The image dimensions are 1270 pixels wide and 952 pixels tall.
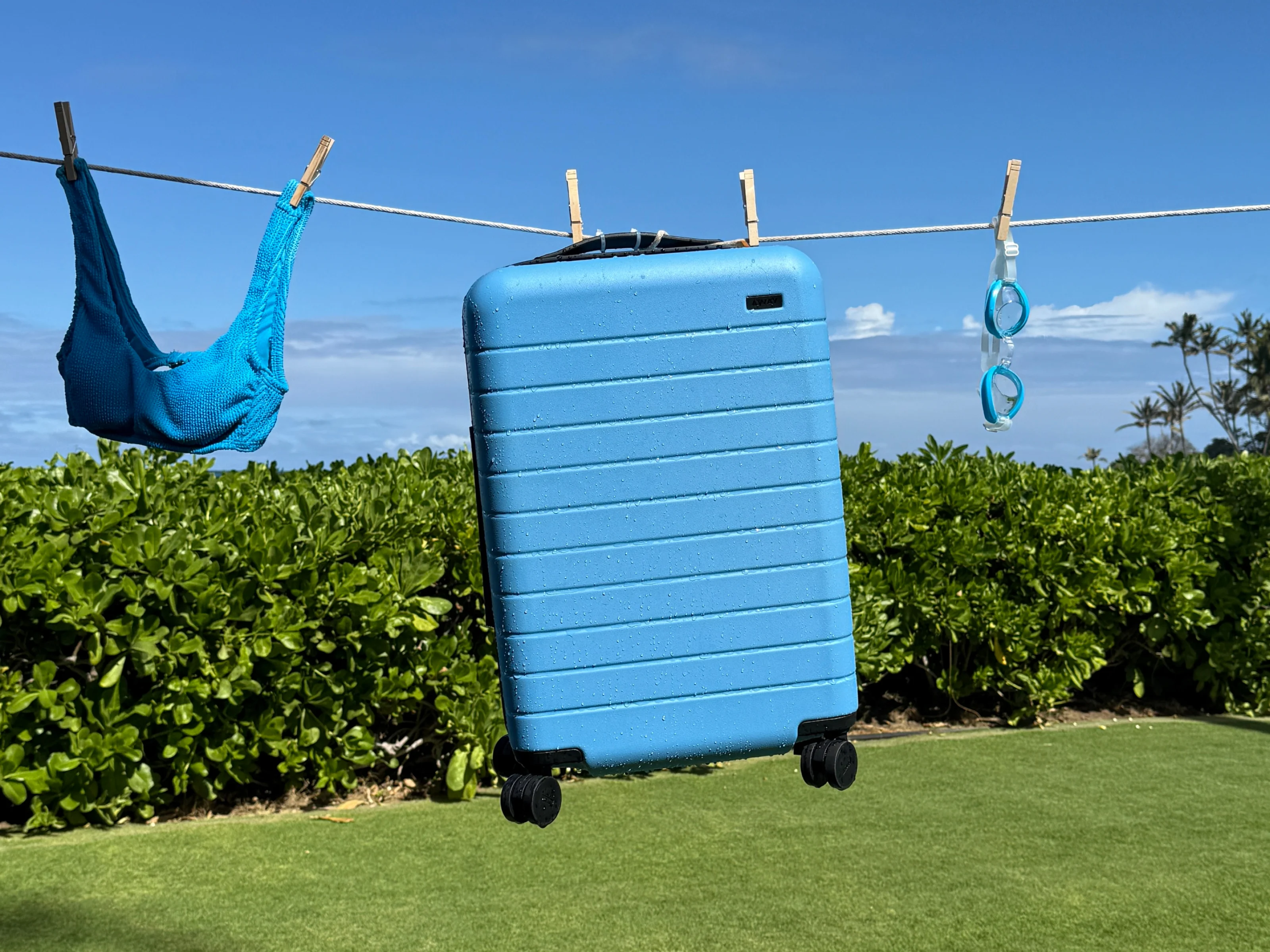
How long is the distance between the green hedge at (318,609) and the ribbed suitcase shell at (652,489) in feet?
13.7

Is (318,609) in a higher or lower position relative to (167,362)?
lower

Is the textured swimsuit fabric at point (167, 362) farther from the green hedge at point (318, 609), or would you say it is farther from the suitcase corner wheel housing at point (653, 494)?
the green hedge at point (318, 609)

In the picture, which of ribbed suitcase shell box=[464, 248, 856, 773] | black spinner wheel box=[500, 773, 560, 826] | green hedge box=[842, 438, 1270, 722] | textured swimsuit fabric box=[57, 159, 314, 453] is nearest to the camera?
ribbed suitcase shell box=[464, 248, 856, 773]

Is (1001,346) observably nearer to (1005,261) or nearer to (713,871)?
(1005,261)

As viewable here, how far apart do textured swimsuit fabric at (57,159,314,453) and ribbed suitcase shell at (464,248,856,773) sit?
125 centimetres

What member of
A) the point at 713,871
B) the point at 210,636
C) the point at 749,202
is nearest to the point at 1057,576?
the point at 713,871

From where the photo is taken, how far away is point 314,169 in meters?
3.05

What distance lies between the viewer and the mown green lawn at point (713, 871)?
473 centimetres

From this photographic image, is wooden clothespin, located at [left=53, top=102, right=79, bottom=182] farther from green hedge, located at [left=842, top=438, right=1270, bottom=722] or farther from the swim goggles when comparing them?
green hedge, located at [left=842, top=438, right=1270, bottom=722]

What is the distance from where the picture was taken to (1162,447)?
75438mm

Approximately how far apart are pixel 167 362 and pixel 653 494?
172 cm

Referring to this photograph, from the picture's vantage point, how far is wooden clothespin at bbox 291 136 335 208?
9.97 ft

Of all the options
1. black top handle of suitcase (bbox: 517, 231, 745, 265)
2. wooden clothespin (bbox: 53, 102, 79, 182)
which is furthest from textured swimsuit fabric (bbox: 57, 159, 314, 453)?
black top handle of suitcase (bbox: 517, 231, 745, 265)

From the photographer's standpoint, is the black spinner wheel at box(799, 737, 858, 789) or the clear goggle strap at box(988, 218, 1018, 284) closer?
the black spinner wheel at box(799, 737, 858, 789)
